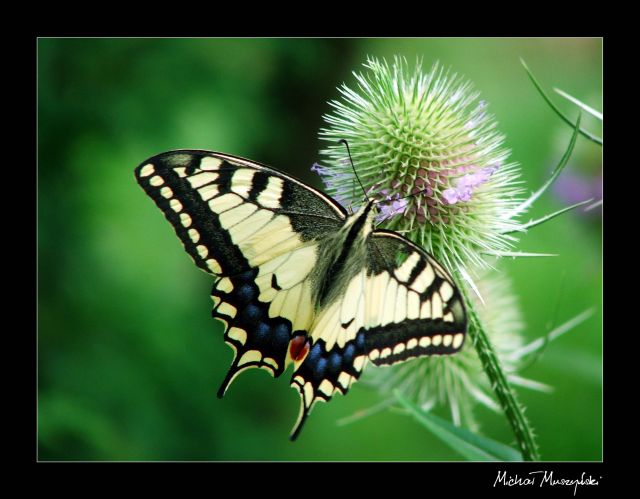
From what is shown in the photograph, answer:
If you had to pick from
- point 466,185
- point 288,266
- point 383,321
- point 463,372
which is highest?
point 466,185

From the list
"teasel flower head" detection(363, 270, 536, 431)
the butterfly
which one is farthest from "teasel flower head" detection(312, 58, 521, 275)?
"teasel flower head" detection(363, 270, 536, 431)

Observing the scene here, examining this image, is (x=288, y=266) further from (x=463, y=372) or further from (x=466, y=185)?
(x=463, y=372)

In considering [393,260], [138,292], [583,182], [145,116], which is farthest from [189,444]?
[583,182]

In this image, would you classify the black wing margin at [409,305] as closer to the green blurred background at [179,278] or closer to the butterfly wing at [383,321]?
the butterfly wing at [383,321]

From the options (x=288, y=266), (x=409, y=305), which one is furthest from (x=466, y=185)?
(x=288, y=266)

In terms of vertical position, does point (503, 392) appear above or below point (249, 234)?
below

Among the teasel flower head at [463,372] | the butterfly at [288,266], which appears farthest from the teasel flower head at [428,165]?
the teasel flower head at [463,372]
